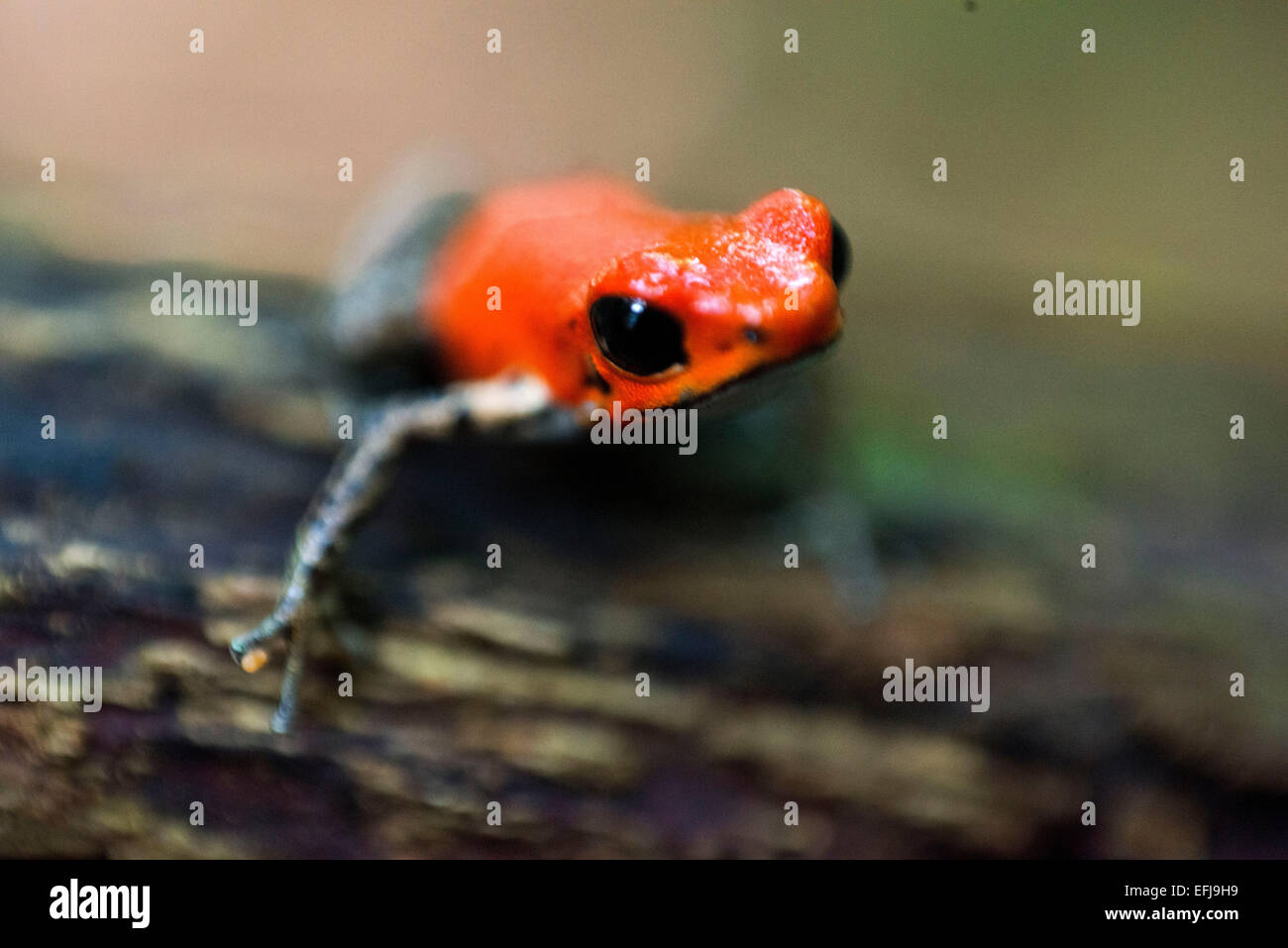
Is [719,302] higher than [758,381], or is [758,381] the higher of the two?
[719,302]

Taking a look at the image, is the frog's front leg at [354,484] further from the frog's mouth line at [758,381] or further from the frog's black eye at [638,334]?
the frog's mouth line at [758,381]

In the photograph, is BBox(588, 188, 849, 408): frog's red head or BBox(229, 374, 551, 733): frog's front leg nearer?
BBox(588, 188, 849, 408): frog's red head

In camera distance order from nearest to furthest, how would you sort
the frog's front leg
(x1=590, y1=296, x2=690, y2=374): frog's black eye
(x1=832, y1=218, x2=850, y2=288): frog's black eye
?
(x1=590, y1=296, x2=690, y2=374): frog's black eye < (x1=832, y1=218, x2=850, y2=288): frog's black eye < the frog's front leg

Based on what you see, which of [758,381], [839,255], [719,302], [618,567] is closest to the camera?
[719,302]

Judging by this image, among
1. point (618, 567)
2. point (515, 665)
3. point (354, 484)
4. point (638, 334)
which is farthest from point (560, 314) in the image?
point (515, 665)

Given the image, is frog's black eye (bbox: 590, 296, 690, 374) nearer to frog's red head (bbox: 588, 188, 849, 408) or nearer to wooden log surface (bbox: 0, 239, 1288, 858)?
frog's red head (bbox: 588, 188, 849, 408)

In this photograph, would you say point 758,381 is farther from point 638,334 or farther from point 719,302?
point 638,334

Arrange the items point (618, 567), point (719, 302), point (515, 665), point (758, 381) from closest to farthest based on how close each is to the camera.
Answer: point (719, 302) → point (758, 381) → point (515, 665) → point (618, 567)

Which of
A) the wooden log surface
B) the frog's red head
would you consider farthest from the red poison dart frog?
the wooden log surface
